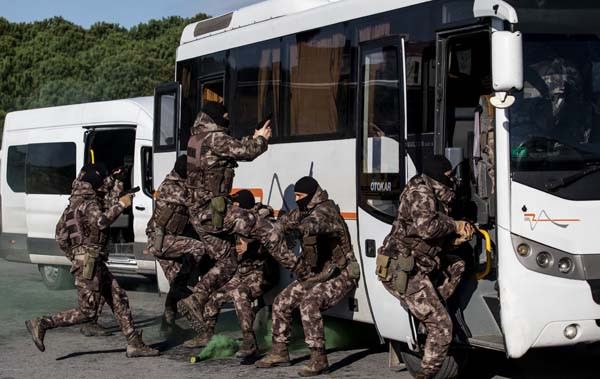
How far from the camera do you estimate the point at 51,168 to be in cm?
1583

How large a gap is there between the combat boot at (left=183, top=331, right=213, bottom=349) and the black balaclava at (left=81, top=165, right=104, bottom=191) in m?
1.86

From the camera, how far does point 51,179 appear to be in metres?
15.9

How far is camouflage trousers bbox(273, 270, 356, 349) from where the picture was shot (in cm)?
888

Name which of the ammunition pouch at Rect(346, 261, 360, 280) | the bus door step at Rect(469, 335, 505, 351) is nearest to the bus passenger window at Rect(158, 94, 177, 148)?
the ammunition pouch at Rect(346, 261, 360, 280)

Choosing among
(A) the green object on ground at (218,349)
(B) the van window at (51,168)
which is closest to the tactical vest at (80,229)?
(A) the green object on ground at (218,349)

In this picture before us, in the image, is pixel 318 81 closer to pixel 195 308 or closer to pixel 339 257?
pixel 339 257

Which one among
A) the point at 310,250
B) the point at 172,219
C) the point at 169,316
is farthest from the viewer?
the point at 169,316

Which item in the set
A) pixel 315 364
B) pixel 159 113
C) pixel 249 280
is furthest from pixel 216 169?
pixel 159 113

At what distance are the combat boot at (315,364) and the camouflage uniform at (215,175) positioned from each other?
1.37 m

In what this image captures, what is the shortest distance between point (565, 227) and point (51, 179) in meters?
10.4

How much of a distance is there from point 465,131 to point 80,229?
4.29 metres

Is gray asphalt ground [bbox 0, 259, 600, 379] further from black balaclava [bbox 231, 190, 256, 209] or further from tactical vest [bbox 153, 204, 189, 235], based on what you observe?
black balaclava [bbox 231, 190, 256, 209]

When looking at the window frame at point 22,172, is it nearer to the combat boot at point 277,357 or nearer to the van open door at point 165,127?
the van open door at point 165,127

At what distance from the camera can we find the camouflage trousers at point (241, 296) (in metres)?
9.87
